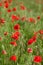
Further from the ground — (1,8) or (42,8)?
(1,8)

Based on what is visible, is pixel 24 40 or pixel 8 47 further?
pixel 24 40

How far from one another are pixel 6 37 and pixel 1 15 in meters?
1.13

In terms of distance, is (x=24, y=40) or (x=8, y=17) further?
(x=8, y=17)

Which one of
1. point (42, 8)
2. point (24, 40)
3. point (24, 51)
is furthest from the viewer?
point (42, 8)

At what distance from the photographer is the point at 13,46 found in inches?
152

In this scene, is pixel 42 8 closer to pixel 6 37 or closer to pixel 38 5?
pixel 38 5

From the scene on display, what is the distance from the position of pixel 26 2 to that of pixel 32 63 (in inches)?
216

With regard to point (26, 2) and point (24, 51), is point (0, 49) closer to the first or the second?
point (24, 51)

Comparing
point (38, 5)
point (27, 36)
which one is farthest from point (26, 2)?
point (27, 36)

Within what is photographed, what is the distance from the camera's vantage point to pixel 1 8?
→ 5.72 meters

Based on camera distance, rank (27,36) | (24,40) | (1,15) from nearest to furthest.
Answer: (24,40)
(27,36)
(1,15)

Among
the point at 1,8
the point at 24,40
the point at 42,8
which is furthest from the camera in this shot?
the point at 42,8

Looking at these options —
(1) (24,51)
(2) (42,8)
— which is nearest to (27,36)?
(1) (24,51)

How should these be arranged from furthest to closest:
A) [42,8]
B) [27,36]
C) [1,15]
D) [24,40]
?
[42,8], [1,15], [27,36], [24,40]
